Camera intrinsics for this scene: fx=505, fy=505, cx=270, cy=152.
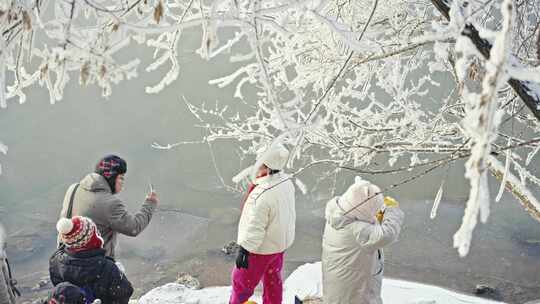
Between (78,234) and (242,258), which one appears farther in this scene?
(242,258)

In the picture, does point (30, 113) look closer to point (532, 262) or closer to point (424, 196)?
point (424, 196)

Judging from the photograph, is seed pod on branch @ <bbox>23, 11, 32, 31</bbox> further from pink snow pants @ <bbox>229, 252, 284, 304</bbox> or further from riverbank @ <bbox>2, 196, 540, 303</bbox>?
riverbank @ <bbox>2, 196, 540, 303</bbox>

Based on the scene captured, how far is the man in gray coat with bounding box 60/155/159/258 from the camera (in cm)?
286

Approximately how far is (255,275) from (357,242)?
0.83m

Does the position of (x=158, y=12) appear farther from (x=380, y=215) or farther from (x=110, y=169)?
(x=380, y=215)

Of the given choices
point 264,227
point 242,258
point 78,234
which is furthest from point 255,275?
point 78,234

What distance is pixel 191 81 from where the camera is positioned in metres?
10.8

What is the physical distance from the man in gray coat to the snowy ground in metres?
1.71

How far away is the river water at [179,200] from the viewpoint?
256 inches

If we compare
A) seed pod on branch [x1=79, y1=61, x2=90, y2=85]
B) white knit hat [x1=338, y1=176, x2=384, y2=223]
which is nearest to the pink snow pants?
white knit hat [x1=338, y1=176, x2=384, y2=223]

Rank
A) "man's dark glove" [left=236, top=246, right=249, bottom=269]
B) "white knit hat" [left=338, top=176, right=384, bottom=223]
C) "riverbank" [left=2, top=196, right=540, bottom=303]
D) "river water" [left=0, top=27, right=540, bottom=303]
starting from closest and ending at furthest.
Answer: "white knit hat" [left=338, top=176, right=384, bottom=223] < "man's dark glove" [left=236, top=246, right=249, bottom=269] < "riverbank" [left=2, top=196, right=540, bottom=303] < "river water" [left=0, top=27, right=540, bottom=303]

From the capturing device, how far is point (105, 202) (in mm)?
2871

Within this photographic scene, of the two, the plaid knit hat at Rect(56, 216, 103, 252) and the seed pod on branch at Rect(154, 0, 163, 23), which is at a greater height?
the seed pod on branch at Rect(154, 0, 163, 23)

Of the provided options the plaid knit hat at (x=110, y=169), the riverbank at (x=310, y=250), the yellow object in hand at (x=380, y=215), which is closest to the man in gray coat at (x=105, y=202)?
the plaid knit hat at (x=110, y=169)
